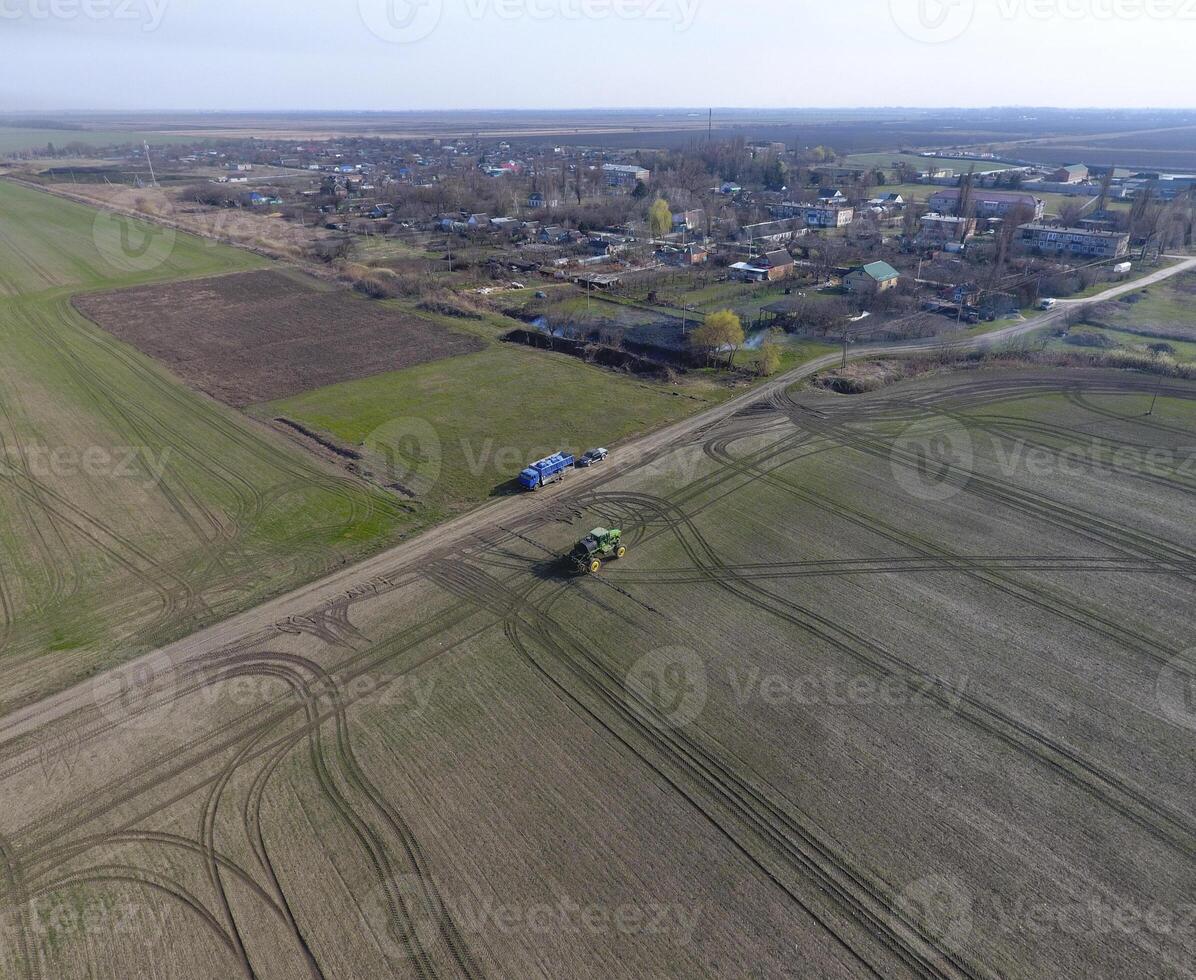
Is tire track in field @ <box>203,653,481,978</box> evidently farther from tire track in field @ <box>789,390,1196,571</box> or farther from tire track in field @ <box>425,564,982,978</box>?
tire track in field @ <box>789,390,1196,571</box>

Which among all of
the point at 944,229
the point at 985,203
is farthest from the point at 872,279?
the point at 985,203

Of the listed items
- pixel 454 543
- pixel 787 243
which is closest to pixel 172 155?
pixel 787 243

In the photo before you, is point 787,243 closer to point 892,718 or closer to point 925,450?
point 925,450

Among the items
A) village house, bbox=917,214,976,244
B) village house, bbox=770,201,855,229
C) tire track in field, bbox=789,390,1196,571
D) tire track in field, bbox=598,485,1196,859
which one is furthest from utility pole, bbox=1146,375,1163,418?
village house, bbox=770,201,855,229

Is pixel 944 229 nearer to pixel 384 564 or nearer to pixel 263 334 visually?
pixel 263 334

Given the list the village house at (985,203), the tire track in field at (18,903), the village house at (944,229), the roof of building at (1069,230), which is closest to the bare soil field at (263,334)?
the tire track in field at (18,903)
